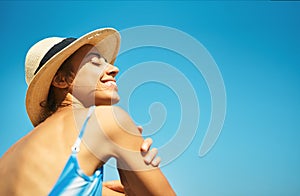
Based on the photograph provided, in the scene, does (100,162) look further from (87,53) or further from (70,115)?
(87,53)

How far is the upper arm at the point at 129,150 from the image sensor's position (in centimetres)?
184

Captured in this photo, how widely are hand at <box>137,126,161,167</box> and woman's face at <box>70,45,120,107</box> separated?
56cm

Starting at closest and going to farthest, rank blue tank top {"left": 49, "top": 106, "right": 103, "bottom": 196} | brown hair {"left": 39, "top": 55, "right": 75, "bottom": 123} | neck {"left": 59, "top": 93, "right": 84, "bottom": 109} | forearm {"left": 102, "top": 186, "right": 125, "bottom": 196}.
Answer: blue tank top {"left": 49, "top": 106, "right": 103, "bottom": 196} → neck {"left": 59, "top": 93, "right": 84, "bottom": 109} → brown hair {"left": 39, "top": 55, "right": 75, "bottom": 123} → forearm {"left": 102, "top": 186, "right": 125, "bottom": 196}

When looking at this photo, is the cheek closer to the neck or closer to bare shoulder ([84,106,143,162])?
the neck

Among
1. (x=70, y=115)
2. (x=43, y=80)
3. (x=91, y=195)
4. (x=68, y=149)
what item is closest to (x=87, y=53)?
(x=43, y=80)

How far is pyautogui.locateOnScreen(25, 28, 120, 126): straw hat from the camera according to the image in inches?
92.7

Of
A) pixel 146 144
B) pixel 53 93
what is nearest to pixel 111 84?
pixel 53 93

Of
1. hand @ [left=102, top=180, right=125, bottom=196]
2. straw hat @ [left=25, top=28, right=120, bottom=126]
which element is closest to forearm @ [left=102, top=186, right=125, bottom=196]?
hand @ [left=102, top=180, right=125, bottom=196]

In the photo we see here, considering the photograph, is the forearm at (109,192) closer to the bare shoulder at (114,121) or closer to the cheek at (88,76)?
the cheek at (88,76)

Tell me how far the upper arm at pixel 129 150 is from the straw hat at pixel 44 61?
635 mm

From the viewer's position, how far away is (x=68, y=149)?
189 cm

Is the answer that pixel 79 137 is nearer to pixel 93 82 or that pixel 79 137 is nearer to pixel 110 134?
pixel 110 134

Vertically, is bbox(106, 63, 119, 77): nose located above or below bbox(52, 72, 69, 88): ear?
above

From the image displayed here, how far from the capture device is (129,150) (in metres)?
1.85
